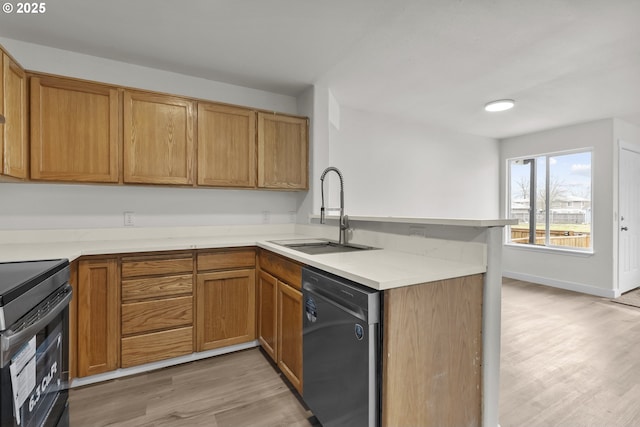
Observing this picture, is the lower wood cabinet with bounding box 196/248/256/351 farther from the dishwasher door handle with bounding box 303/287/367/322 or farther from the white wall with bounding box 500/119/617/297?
the white wall with bounding box 500/119/617/297

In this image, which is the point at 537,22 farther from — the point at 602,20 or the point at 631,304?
the point at 631,304

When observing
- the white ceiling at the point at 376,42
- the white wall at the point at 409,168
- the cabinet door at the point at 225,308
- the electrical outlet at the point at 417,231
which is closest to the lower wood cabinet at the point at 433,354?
the electrical outlet at the point at 417,231

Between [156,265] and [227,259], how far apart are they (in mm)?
488

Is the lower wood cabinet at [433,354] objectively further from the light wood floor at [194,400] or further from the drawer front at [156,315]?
the drawer front at [156,315]

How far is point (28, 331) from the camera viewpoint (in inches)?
43.0

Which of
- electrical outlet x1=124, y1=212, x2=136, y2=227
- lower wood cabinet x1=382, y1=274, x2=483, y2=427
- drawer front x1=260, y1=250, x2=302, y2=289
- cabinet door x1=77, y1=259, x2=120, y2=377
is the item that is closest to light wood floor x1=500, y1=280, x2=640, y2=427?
lower wood cabinet x1=382, y1=274, x2=483, y2=427

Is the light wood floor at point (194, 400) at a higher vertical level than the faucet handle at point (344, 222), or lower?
lower

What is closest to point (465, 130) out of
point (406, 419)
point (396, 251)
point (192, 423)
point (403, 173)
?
point (403, 173)

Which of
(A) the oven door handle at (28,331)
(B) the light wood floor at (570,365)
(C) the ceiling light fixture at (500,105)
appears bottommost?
(B) the light wood floor at (570,365)

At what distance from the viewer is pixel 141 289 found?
2.13m

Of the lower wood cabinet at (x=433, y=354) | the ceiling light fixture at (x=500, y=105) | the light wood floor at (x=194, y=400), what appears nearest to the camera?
the lower wood cabinet at (x=433, y=354)

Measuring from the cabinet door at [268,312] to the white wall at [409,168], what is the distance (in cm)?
144

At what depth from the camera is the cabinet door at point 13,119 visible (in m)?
1.84

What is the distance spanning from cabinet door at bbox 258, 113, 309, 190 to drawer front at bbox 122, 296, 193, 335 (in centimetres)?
123
